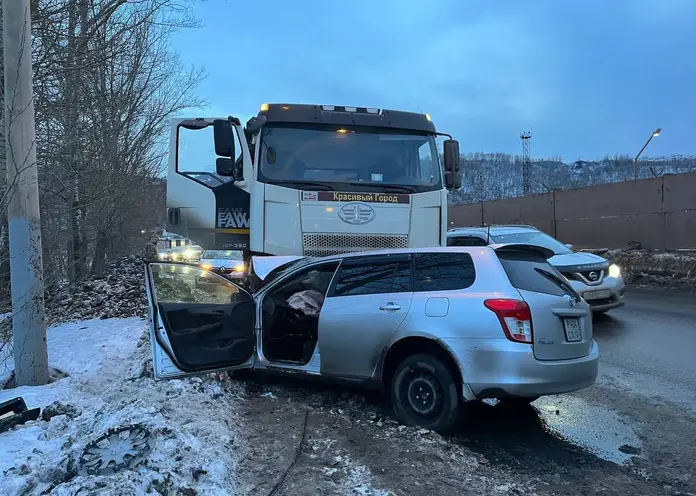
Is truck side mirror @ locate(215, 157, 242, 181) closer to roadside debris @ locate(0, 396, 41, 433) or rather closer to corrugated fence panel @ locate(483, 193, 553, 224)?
roadside debris @ locate(0, 396, 41, 433)

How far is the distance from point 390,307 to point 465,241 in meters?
6.71

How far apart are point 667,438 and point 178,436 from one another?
4.05m

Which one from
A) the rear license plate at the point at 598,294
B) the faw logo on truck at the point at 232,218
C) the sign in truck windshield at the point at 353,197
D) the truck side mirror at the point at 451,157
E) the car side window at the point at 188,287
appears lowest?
the rear license plate at the point at 598,294

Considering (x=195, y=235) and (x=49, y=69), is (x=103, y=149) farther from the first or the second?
(x=195, y=235)

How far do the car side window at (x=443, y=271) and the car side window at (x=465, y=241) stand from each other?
6.20m

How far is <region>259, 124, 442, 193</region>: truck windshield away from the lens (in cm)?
719

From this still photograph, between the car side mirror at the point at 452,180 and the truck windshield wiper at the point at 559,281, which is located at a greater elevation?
the car side mirror at the point at 452,180

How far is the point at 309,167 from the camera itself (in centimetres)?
725

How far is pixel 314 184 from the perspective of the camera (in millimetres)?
7117

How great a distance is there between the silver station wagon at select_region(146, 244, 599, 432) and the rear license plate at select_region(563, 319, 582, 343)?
17 millimetres

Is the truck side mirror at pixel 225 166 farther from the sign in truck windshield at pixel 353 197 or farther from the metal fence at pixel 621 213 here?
the metal fence at pixel 621 213

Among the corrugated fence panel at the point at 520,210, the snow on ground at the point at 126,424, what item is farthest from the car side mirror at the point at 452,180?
the corrugated fence panel at the point at 520,210

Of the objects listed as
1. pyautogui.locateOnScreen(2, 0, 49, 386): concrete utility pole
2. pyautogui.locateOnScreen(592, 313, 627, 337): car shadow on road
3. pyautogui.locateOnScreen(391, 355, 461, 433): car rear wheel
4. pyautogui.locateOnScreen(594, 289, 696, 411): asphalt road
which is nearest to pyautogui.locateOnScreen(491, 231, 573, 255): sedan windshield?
pyautogui.locateOnScreen(592, 313, 627, 337): car shadow on road

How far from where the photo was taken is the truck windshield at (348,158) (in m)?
7.19
